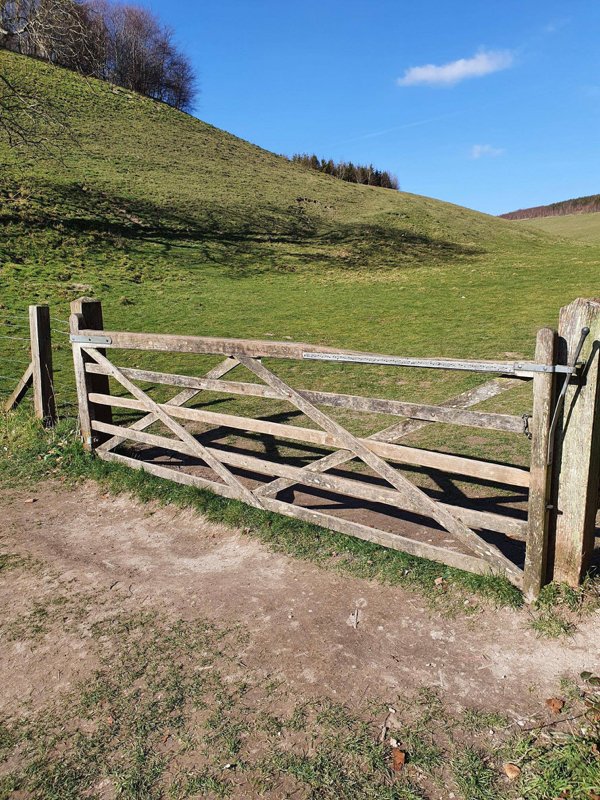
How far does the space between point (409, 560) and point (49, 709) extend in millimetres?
2703

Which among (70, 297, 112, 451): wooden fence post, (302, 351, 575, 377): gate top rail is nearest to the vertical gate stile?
(70, 297, 112, 451): wooden fence post

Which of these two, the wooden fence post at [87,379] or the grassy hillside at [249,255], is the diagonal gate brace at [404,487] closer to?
the wooden fence post at [87,379]

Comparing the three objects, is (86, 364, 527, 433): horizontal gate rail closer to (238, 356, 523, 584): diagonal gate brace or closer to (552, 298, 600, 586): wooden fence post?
(238, 356, 523, 584): diagonal gate brace

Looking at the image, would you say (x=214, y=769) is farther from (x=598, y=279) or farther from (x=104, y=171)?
(x=104, y=171)

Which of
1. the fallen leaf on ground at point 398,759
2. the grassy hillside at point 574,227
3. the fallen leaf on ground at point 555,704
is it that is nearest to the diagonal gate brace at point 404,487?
the fallen leaf on ground at point 555,704

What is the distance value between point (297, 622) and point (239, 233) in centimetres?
3394

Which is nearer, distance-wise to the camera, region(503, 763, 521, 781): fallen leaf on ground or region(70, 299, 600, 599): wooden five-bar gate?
region(503, 763, 521, 781): fallen leaf on ground

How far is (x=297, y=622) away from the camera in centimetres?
430

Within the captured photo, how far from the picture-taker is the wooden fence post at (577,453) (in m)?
3.87

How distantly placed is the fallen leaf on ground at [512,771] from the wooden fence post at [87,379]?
604cm

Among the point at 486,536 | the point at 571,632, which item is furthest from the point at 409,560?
the point at 571,632

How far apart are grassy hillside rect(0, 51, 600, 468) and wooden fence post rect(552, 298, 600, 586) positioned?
3733 mm

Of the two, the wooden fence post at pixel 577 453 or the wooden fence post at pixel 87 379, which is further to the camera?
the wooden fence post at pixel 87 379

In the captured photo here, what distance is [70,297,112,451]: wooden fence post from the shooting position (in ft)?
24.6
